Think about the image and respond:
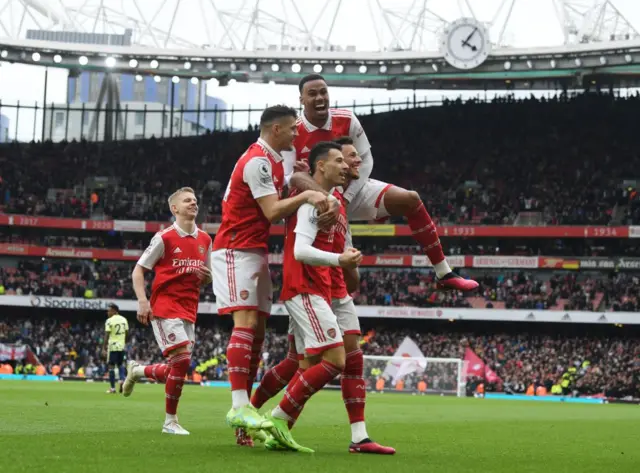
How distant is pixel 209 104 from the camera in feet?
350

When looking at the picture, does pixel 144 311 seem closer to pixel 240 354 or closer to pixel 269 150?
pixel 240 354

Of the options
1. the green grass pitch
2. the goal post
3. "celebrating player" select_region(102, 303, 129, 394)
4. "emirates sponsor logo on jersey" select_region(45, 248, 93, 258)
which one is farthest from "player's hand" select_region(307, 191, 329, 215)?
"emirates sponsor logo on jersey" select_region(45, 248, 93, 258)

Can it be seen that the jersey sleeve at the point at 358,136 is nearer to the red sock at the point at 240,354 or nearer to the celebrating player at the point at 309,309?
the celebrating player at the point at 309,309

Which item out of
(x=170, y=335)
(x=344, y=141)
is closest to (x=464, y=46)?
(x=170, y=335)

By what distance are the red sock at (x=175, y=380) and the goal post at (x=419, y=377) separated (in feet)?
76.7

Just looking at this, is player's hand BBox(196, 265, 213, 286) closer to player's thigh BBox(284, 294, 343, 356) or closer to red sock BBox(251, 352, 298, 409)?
red sock BBox(251, 352, 298, 409)

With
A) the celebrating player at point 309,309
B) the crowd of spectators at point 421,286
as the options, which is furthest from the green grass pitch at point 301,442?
the crowd of spectators at point 421,286

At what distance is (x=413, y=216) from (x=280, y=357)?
3410cm

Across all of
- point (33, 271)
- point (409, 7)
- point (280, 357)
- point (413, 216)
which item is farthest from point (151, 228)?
point (413, 216)

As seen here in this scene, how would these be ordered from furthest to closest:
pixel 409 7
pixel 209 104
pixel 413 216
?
pixel 209 104 < pixel 409 7 < pixel 413 216

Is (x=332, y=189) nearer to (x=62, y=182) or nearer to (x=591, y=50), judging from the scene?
(x=591, y=50)

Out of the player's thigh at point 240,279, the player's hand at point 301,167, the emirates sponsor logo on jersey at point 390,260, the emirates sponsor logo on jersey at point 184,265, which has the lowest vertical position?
the player's thigh at point 240,279

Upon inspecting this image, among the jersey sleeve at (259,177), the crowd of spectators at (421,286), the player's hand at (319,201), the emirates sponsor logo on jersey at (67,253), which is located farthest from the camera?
the emirates sponsor logo on jersey at (67,253)

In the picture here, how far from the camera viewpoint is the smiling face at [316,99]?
782 centimetres
